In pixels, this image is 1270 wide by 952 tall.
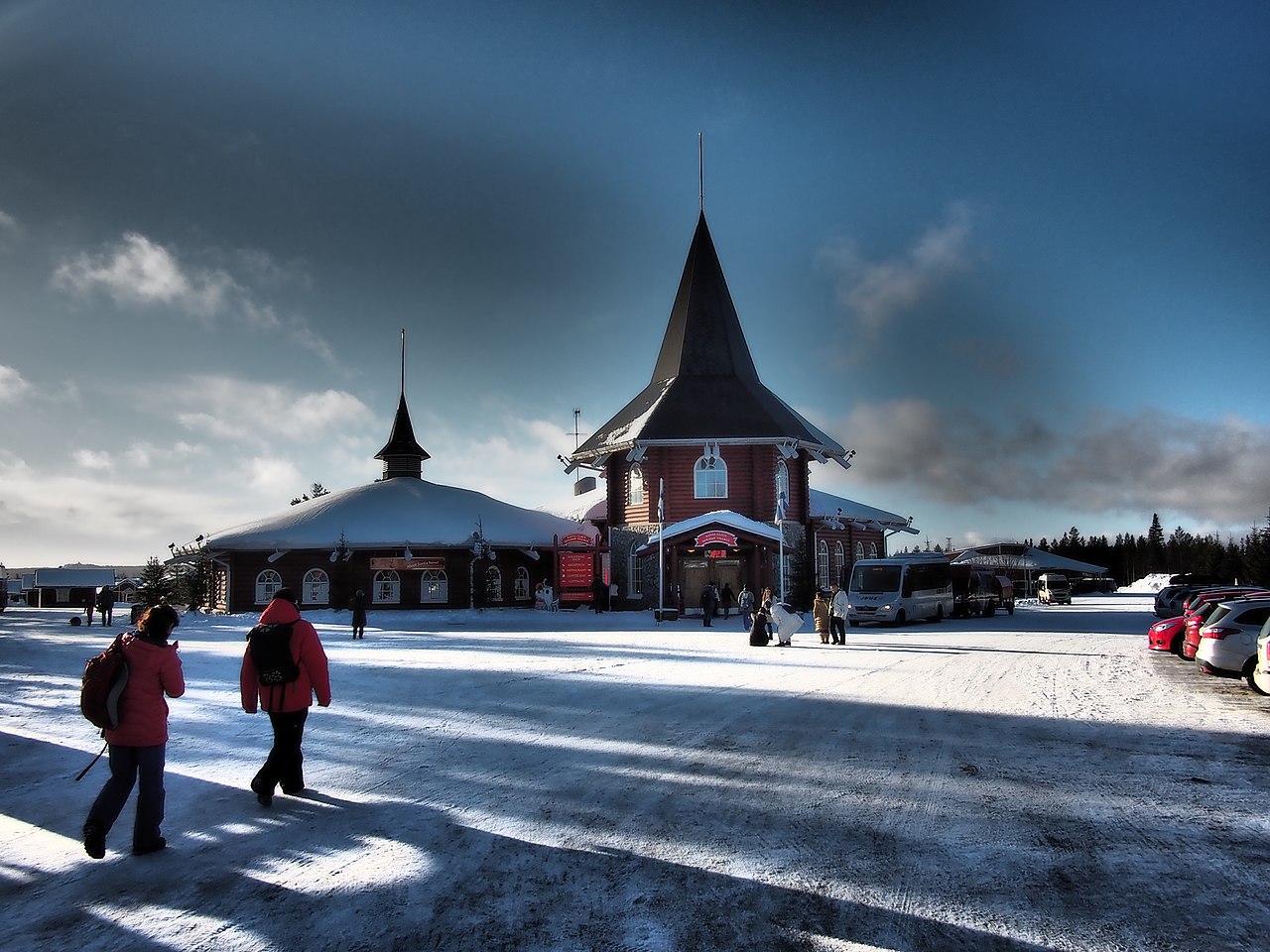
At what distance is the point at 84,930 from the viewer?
14.9 feet

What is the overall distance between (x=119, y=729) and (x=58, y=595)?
91.0m

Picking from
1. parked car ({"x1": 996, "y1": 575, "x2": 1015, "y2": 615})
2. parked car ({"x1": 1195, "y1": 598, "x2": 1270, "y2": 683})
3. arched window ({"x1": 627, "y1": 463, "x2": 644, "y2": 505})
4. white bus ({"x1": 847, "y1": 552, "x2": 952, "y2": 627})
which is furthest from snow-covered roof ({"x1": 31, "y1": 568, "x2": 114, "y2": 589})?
parked car ({"x1": 1195, "y1": 598, "x2": 1270, "y2": 683})

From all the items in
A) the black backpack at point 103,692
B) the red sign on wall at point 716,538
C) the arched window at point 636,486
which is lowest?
the black backpack at point 103,692

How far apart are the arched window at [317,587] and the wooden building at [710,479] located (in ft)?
45.6

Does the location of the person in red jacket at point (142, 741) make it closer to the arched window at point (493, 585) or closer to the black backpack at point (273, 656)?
the black backpack at point (273, 656)

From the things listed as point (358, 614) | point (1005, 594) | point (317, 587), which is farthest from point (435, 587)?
point (1005, 594)

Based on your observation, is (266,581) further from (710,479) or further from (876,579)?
(876,579)

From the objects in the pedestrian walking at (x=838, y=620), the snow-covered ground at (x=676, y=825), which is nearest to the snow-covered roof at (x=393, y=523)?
the pedestrian walking at (x=838, y=620)

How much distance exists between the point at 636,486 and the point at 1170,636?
24.1 metres

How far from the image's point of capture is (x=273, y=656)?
6879mm

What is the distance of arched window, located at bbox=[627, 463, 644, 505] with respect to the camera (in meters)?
39.6

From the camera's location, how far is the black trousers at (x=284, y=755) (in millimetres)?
6820

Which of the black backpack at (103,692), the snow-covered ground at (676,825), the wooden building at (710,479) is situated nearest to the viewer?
the snow-covered ground at (676,825)

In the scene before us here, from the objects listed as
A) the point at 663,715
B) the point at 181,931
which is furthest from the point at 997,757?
the point at 181,931
